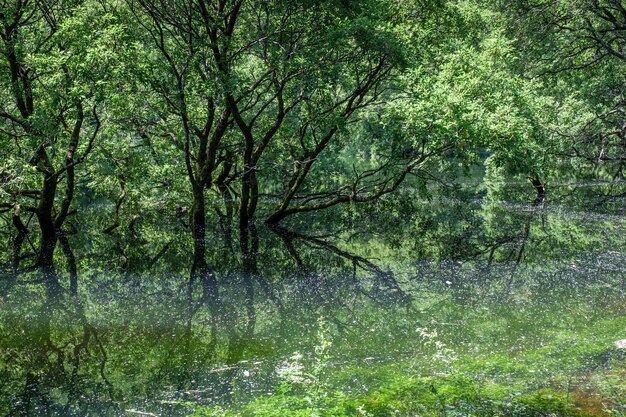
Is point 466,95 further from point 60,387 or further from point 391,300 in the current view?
point 60,387

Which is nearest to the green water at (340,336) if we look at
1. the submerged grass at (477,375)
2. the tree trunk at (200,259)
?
the submerged grass at (477,375)

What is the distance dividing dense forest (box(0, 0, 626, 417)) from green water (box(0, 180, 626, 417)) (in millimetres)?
Answer: 65

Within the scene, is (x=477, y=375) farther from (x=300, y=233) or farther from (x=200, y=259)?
(x=300, y=233)

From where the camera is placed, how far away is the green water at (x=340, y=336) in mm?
8500

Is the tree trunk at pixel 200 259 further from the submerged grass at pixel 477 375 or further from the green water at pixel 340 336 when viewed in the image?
the submerged grass at pixel 477 375

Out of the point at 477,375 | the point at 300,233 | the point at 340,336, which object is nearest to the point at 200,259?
the point at 300,233

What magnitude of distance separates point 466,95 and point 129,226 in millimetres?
16368

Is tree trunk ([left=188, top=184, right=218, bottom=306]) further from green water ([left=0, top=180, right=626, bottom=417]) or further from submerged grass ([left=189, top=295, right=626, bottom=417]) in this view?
submerged grass ([left=189, top=295, right=626, bottom=417])

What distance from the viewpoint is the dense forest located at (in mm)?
9414

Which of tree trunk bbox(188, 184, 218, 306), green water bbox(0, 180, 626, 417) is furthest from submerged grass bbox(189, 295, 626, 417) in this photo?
tree trunk bbox(188, 184, 218, 306)

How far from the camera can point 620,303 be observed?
13078 millimetres

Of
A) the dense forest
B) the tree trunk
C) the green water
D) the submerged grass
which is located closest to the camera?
the submerged grass

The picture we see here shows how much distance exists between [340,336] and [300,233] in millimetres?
13183

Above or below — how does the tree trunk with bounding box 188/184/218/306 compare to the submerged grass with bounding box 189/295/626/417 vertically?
above
